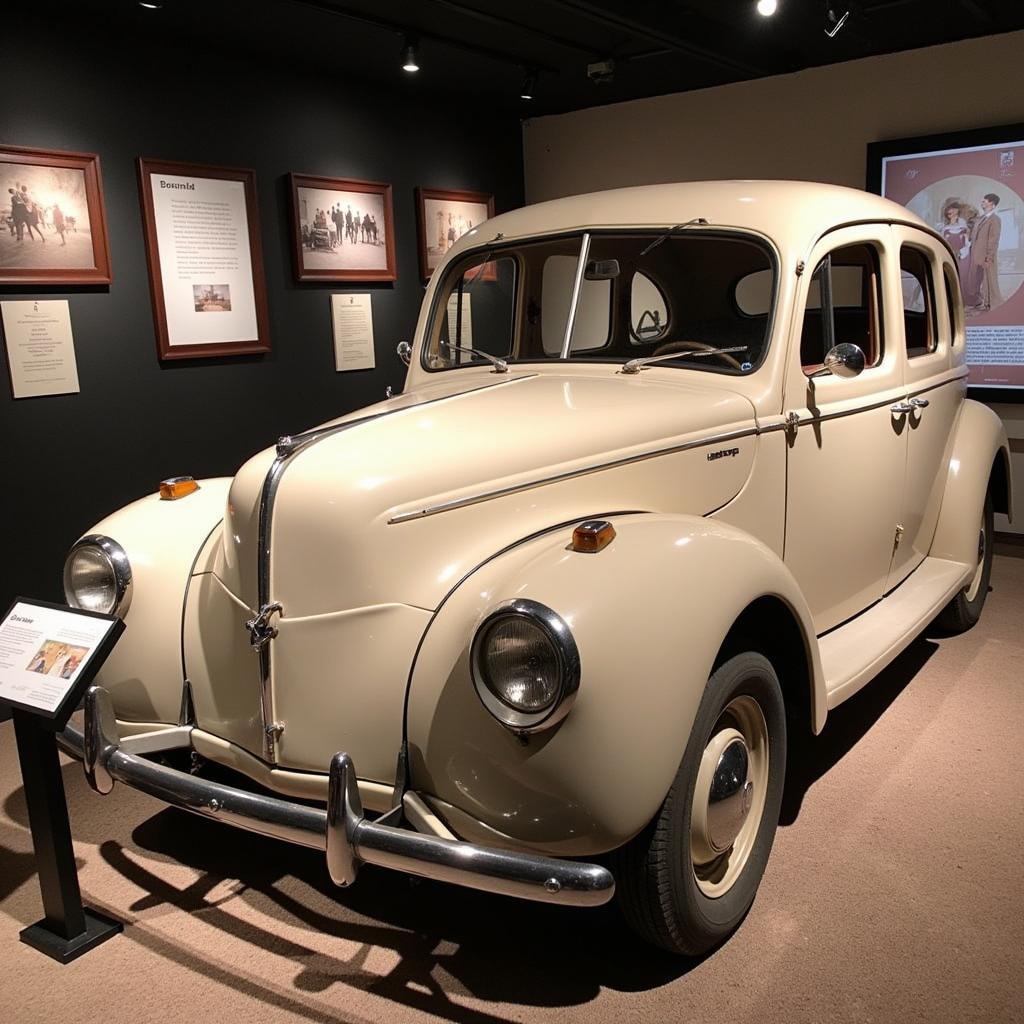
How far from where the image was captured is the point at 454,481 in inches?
85.1

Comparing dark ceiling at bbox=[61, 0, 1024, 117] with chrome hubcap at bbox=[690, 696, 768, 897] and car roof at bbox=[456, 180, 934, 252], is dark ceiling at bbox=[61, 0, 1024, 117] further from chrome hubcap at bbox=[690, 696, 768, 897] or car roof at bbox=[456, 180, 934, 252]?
chrome hubcap at bbox=[690, 696, 768, 897]

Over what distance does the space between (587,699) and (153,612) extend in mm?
1238

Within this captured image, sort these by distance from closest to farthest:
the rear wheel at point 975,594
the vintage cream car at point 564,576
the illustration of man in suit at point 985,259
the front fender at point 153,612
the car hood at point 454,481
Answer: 1. the vintage cream car at point 564,576
2. the car hood at point 454,481
3. the front fender at point 153,612
4. the rear wheel at point 975,594
5. the illustration of man in suit at point 985,259

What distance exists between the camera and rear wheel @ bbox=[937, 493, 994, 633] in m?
4.18

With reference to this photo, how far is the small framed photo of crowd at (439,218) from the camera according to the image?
6.04 metres

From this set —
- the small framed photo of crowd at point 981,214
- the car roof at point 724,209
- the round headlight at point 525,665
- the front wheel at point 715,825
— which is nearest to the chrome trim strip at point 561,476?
the round headlight at point 525,665

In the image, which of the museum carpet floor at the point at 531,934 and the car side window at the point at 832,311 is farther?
the car side window at the point at 832,311

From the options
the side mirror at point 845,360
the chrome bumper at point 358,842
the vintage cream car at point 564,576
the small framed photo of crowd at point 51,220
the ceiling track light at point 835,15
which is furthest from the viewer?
the ceiling track light at point 835,15

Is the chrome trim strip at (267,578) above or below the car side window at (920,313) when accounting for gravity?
below

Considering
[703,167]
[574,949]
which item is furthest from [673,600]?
[703,167]

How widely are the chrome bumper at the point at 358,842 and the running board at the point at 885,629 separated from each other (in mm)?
1201

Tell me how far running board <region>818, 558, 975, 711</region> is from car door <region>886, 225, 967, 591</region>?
0.26 ft

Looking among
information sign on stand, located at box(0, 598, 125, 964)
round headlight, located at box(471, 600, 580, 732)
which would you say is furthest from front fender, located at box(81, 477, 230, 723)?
round headlight, located at box(471, 600, 580, 732)

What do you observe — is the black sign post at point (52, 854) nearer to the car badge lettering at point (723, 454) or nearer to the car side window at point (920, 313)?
the car badge lettering at point (723, 454)
